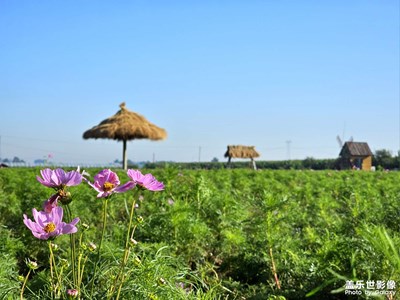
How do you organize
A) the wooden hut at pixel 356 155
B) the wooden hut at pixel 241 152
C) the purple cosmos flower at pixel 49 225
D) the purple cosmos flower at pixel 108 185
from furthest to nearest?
the wooden hut at pixel 356 155, the wooden hut at pixel 241 152, the purple cosmos flower at pixel 108 185, the purple cosmos flower at pixel 49 225

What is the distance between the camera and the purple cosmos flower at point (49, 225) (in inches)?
74.6

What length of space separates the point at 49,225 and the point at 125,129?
1001 inches

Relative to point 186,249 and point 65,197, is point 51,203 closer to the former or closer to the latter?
point 65,197

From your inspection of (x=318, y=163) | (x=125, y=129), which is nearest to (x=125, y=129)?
(x=125, y=129)

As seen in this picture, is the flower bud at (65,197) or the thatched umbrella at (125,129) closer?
the flower bud at (65,197)

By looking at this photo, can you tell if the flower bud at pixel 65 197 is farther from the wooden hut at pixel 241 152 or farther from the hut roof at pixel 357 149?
the hut roof at pixel 357 149

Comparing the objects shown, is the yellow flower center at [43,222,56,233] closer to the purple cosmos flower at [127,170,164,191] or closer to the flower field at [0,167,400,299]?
the flower field at [0,167,400,299]

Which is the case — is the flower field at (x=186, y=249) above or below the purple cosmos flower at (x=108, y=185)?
below

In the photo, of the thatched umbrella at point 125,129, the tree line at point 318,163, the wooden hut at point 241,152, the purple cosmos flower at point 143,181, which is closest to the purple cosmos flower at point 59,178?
the purple cosmos flower at point 143,181

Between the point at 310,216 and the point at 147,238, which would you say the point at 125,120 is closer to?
the point at 310,216

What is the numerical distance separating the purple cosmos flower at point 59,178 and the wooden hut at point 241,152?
118 feet

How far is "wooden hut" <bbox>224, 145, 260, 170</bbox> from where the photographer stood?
37969 mm

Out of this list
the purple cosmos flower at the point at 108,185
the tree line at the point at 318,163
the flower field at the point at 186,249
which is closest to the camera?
the purple cosmos flower at the point at 108,185

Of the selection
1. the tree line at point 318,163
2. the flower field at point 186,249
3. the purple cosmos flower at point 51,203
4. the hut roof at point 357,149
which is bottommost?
the flower field at point 186,249
